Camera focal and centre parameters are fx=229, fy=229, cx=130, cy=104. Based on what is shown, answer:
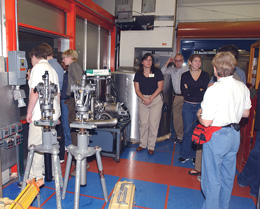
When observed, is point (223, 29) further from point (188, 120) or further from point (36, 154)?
point (36, 154)

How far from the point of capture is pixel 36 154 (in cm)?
250

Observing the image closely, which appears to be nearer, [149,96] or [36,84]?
[36,84]

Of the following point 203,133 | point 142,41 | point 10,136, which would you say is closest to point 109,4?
point 142,41

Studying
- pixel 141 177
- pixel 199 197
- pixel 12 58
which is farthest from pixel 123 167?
pixel 12 58

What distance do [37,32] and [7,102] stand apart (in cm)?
152

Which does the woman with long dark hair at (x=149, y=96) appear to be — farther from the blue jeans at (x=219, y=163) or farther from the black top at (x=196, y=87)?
the blue jeans at (x=219, y=163)

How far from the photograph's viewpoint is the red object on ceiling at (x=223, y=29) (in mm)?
5578

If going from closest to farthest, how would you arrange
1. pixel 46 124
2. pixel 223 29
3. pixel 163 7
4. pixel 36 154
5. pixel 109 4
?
pixel 46 124 < pixel 36 154 < pixel 163 7 < pixel 223 29 < pixel 109 4

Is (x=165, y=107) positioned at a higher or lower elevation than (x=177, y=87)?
lower

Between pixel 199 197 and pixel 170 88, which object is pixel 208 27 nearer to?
pixel 170 88

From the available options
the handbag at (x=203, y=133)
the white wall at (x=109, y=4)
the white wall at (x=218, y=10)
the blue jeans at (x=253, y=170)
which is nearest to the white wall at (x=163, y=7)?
the white wall at (x=109, y=4)

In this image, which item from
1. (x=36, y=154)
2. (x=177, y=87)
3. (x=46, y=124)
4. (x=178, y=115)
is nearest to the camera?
(x=46, y=124)

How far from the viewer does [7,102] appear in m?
2.51

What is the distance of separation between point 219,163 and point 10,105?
2240 mm
